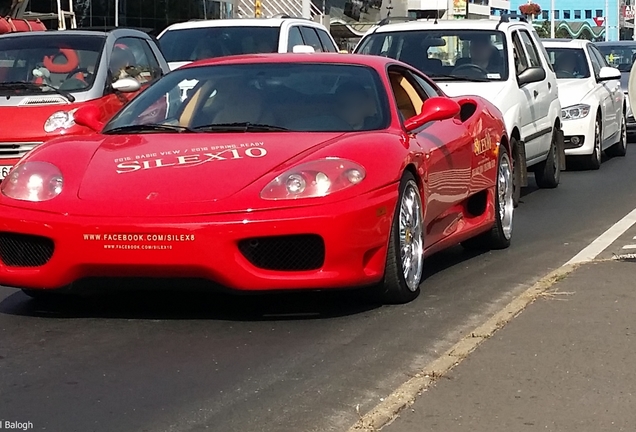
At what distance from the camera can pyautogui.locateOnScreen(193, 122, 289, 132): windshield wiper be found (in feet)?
23.4

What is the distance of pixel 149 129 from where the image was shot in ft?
24.0

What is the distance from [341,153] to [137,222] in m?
1.11

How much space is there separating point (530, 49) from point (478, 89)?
1.78 meters

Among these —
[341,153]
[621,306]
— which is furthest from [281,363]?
[621,306]

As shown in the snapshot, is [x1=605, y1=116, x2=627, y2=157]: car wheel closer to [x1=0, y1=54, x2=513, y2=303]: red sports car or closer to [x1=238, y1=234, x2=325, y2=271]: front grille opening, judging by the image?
[x1=0, y1=54, x2=513, y2=303]: red sports car

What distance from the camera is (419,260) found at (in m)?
7.17

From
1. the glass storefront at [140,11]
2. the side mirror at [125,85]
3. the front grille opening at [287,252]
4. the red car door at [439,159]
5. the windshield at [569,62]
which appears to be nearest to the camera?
the front grille opening at [287,252]

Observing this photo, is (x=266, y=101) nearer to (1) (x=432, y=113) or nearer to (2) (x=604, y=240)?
(1) (x=432, y=113)

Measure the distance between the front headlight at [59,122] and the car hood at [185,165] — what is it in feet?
14.0

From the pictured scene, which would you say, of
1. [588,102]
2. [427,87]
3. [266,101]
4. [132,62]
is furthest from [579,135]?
[266,101]

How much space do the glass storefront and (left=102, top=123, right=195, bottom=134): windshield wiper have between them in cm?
2554

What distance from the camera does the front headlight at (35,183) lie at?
654 cm

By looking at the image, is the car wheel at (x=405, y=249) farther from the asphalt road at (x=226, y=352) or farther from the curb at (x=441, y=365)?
the curb at (x=441, y=365)

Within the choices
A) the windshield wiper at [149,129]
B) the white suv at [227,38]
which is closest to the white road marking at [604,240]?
the windshield wiper at [149,129]
